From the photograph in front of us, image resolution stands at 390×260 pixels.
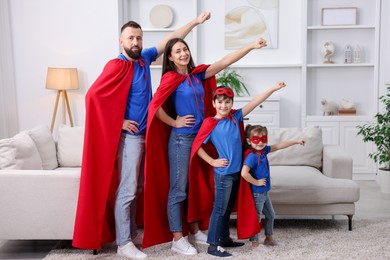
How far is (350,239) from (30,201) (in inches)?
88.4

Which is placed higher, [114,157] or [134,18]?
[134,18]

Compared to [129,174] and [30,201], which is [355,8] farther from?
[30,201]

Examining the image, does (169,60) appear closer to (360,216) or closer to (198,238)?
(198,238)

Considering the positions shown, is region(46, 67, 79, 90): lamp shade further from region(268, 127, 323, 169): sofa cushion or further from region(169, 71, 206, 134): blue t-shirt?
region(169, 71, 206, 134): blue t-shirt

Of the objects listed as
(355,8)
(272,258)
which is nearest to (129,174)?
(272,258)

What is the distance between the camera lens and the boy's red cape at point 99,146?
3.49 m

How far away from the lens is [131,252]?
361 centimetres

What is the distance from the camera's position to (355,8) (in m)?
6.50

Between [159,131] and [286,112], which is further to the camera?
[286,112]

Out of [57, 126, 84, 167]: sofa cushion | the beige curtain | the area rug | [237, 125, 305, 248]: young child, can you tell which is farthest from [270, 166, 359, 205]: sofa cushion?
the beige curtain

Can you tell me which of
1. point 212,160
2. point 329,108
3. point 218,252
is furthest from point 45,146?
point 329,108

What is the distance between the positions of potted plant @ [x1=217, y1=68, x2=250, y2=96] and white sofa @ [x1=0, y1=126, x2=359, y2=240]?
1.67 meters

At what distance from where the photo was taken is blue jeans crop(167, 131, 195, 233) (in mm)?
3604

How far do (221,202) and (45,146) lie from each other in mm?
→ 1766
